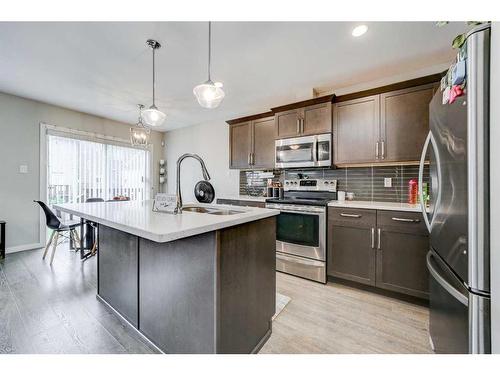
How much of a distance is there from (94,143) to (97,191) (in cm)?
93

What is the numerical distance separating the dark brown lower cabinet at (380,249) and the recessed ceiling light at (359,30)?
1.63 meters

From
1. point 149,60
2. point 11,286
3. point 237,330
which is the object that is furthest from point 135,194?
point 237,330

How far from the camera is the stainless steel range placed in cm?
243

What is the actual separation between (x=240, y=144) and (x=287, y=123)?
3.08 feet

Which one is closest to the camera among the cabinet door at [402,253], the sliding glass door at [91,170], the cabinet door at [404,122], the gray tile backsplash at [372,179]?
the cabinet door at [402,253]

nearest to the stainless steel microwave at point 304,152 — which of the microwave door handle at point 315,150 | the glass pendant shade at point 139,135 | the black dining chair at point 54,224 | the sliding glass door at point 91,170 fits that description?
the microwave door handle at point 315,150

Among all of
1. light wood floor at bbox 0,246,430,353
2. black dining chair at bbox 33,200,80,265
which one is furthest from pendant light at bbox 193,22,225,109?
black dining chair at bbox 33,200,80,265

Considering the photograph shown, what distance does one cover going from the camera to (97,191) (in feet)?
14.0

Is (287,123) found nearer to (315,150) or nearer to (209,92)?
(315,150)

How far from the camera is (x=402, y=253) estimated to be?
2.01 m

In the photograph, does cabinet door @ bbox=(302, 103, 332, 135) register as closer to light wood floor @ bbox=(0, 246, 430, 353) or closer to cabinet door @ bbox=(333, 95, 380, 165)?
cabinet door @ bbox=(333, 95, 380, 165)

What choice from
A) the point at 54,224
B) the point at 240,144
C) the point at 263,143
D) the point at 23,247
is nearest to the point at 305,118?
the point at 263,143

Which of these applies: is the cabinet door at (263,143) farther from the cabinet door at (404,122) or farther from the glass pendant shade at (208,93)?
the glass pendant shade at (208,93)

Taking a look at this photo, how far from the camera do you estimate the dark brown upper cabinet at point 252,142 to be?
10.7ft
